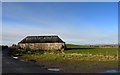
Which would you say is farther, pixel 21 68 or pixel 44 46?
pixel 44 46

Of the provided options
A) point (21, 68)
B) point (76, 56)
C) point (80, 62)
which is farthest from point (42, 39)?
point (21, 68)

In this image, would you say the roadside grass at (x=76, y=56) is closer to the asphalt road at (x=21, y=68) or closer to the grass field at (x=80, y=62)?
the grass field at (x=80, y=62)

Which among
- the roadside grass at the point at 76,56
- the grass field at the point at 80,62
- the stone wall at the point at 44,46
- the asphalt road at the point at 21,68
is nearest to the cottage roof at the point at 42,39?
the stone wall at the point at 44,46

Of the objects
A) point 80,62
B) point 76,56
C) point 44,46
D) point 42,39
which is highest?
point 42,39

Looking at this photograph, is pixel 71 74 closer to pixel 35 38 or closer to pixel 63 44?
pixel 63 44

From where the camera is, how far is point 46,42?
8806cm

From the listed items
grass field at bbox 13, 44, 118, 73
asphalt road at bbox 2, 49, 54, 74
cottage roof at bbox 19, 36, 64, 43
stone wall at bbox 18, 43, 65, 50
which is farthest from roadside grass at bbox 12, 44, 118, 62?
cottage roof at bbox 19, 36, 64, 43

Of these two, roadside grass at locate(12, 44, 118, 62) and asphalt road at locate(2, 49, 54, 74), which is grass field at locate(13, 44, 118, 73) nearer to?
roadside grass at locate(12, 44, 118, 62)

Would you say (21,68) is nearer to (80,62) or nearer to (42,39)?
(80,62)

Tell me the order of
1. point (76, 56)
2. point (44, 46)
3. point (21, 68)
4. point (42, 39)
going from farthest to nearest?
point (42, 39) < point (44, 46) < point (76, 56) < point (21, 68)

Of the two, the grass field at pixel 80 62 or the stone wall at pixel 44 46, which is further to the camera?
the stone wall at pixel 44 46

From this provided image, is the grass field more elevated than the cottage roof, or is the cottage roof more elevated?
the cottage roof

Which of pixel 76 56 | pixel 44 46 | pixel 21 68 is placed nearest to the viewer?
pixel 21 68

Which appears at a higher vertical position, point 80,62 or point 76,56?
point 76,56
